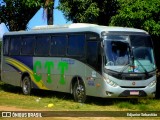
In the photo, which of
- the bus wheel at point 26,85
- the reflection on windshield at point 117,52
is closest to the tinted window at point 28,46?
the bus wheel at point 26,85

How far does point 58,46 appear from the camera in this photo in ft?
69.6

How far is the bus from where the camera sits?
1847 centimetres

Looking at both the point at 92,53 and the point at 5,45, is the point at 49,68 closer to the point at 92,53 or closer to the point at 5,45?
the point at 92,53

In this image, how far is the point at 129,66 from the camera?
18.6 m

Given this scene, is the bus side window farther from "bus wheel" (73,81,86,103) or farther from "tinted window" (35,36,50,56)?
"tinted window" (35,36,50,56)

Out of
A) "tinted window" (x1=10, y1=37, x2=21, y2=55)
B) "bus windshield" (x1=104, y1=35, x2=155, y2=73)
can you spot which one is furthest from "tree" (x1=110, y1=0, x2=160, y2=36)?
"tinted window" (x1=10, y1=37, x2=21, y2=55)

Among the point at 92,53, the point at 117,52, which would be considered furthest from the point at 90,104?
the point at 117,52

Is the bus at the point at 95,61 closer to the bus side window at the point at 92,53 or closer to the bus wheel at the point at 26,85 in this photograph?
the bus side window at the point at 92,53

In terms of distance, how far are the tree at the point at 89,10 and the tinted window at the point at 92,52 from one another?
185 inches

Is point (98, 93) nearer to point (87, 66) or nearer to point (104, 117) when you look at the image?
point (87, 66)

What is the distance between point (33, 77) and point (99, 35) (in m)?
5.65

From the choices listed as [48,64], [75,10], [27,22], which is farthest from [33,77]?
[27,22]

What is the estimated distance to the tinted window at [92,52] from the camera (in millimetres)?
18736

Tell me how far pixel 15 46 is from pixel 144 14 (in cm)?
731
